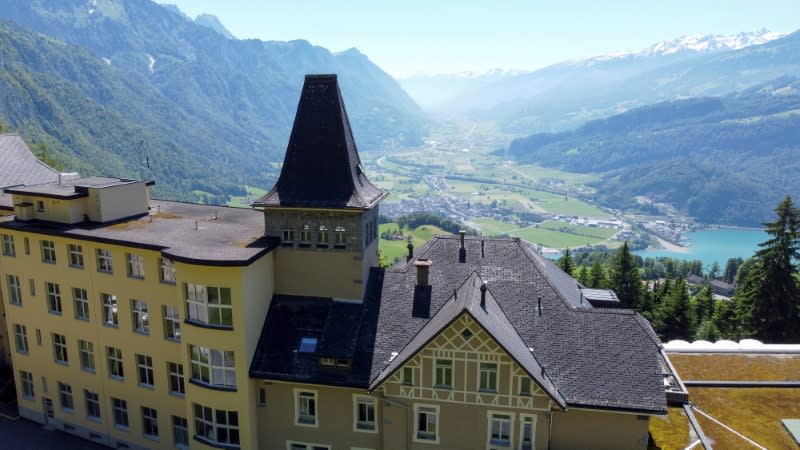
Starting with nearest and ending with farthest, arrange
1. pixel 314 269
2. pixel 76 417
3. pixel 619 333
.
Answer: pixel 619 333 → pixel 314 269 → pixel 76 417

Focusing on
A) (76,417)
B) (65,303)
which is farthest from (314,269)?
(76,417)

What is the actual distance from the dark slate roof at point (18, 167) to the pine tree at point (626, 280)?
66036 mm

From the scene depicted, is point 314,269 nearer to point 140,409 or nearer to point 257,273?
point 257,273

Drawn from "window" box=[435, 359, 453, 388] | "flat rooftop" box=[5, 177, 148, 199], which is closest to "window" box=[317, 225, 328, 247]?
"window" box=[435, 359, 453, 388]

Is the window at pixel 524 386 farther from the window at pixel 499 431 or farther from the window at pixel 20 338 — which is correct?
the window at pixel 20 338

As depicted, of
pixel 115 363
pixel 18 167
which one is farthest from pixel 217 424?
pixel 18 167

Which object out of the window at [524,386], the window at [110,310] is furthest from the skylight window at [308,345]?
the window at [110,310]

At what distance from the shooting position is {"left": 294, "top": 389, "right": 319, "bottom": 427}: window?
28594 mm

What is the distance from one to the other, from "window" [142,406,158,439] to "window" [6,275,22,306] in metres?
11.4

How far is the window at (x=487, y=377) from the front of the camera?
2597 cm

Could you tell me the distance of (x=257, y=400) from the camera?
2894 centimetres

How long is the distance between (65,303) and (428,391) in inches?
893

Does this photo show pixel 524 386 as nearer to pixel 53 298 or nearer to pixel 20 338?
pixel 53 298

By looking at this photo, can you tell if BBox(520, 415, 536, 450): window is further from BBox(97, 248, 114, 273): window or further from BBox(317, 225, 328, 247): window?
BBox(97, 248, 114, 273): window
